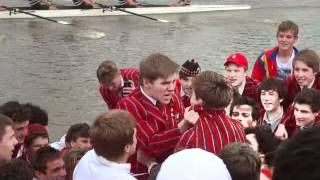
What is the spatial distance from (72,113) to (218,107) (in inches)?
199

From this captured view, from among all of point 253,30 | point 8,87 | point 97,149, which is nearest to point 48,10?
point 253,30

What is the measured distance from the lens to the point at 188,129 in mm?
3047

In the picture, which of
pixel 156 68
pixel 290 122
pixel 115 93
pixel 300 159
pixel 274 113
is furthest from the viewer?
pixel 115 93

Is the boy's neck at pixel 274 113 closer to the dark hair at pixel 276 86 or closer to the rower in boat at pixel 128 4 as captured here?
the dark hair at pixel 276 86

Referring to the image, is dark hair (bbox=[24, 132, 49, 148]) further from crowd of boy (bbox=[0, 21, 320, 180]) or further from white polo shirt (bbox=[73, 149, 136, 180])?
white polo shirt (bbox=[73, 149, 136, 180])

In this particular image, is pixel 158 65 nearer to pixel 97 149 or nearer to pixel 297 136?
pixel 97 149

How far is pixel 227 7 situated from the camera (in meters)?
17.5

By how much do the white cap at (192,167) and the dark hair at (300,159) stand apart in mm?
544

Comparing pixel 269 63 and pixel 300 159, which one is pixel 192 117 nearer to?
pixel 300 159

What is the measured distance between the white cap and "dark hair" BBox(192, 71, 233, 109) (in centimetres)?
75

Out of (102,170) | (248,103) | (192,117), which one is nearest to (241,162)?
(102,170)

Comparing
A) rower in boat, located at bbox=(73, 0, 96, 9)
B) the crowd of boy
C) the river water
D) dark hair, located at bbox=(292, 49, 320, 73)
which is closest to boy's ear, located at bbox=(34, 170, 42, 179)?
the crowd of boy

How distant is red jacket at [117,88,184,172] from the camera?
117 inches

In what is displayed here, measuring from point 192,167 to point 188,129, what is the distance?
3.75ft
